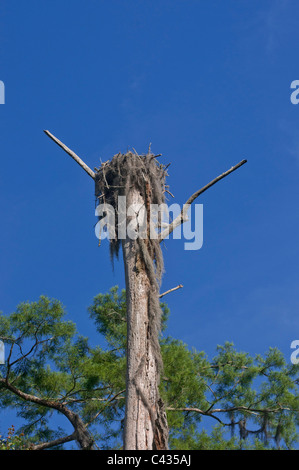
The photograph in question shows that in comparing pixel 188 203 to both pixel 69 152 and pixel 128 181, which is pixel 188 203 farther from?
pixel 69 152

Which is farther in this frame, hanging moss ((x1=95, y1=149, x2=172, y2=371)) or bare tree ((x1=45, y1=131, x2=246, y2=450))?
hanging moss ((x1=95, y1=149, x2=172, y2=371))

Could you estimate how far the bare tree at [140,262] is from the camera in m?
7.54

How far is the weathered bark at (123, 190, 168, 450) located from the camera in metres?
7.42

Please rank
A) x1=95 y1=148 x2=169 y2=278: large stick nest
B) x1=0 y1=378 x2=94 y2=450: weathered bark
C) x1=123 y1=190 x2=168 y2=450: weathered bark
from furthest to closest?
x1=0 y1=378 x2=94 y2=450: weathered bark < x1=95 y1=148 x2=169 y2=278: large stick nest < x1=123 y1=190 x2=168 y2=450: weathered bark

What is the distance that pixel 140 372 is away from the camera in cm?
781

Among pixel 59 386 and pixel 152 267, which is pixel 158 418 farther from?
pixel 59 386

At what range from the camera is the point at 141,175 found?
9.27m

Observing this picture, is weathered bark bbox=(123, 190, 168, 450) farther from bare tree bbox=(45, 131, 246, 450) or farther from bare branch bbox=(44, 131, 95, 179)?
bare branch bbox=(44, 131, 95, 179)

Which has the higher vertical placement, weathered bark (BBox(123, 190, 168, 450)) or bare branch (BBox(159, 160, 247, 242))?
bare branch (BBox(159, 160, 247, 242))

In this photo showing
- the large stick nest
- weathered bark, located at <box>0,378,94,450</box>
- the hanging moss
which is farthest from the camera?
weathered bark, located at <box>0,378,94,450</box>

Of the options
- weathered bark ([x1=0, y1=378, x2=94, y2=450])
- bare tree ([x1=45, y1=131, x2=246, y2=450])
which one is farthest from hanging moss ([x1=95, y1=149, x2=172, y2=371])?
weathered bark ([x1=0, y1=378, x2=94, y2=450])

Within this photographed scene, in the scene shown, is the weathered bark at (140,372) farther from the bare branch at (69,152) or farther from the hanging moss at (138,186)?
the bare branch at (69,152)
